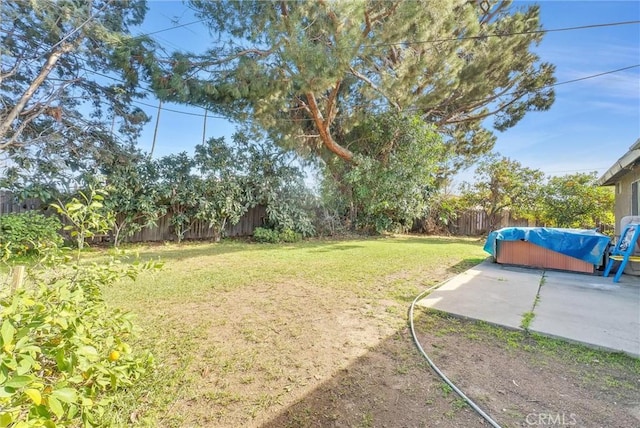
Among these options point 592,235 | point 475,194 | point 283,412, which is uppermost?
point 475,194

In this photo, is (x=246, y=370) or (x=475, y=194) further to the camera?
(x=475, y=194)

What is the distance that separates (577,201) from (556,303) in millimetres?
9303

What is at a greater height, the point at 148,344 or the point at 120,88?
the point at 120,88

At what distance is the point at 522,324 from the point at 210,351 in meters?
2.89

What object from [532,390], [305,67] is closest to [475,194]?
[305,67]

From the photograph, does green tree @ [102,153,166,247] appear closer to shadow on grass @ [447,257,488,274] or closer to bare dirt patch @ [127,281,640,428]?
bare dirt patch @ [127,281,640,428]

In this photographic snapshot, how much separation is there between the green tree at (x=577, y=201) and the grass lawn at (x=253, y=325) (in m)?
7.45

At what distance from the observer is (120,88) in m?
7.25

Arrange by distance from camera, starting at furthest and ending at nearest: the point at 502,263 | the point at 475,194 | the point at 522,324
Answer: the point at 475,194 < the point at 502,263 < the point at 522,324

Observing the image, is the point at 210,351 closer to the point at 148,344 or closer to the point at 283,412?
the point at 148,344

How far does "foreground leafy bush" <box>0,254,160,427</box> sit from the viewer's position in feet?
2.71

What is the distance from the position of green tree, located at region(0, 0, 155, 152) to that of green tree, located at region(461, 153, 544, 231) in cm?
1151

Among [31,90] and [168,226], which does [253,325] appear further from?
[31,90]

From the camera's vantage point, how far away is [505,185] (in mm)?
10688
